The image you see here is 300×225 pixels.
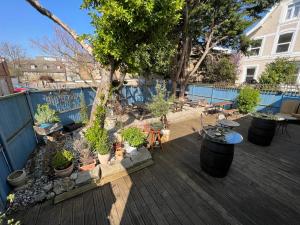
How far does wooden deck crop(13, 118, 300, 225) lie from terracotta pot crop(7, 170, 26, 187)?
0.68 meters

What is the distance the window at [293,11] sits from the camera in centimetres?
1164

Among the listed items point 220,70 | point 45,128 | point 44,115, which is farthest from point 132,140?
point 220,70

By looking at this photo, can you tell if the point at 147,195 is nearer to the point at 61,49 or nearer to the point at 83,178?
the point at 83,178

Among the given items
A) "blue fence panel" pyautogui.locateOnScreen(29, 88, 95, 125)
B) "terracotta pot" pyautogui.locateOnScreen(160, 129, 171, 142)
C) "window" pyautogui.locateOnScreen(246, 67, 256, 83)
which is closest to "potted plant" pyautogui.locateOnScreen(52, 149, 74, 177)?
"blue fence panel" pyautogui.locateOnScreen(29, 88, 95, 125)

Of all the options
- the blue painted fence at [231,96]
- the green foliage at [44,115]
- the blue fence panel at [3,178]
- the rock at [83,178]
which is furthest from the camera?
the blue painted fence at [231,96]

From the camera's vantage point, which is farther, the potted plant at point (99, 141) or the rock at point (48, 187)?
the potted plant at point (99, 141)

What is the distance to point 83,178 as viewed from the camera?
2986mm

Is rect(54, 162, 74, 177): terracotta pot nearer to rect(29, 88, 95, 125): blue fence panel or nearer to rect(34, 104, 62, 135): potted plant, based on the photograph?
rect(34, 104, 62, 135): potted plant

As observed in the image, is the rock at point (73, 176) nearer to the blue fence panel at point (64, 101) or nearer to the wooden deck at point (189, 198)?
the wooden deck at point (189, 198)

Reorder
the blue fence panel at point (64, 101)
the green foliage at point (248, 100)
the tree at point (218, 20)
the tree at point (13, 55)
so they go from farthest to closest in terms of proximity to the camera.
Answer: the tree at point (13, 55) < the tree at point (218, 20) < the green foliage at point (248, 100) < the blue fence panel at point (64, 101)

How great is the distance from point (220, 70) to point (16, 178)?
14.5m

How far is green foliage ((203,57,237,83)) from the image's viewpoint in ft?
40.6

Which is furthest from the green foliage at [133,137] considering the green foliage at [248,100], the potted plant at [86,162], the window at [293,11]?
the window at [293,11]

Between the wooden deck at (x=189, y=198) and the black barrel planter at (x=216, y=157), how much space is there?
0.68 ft
